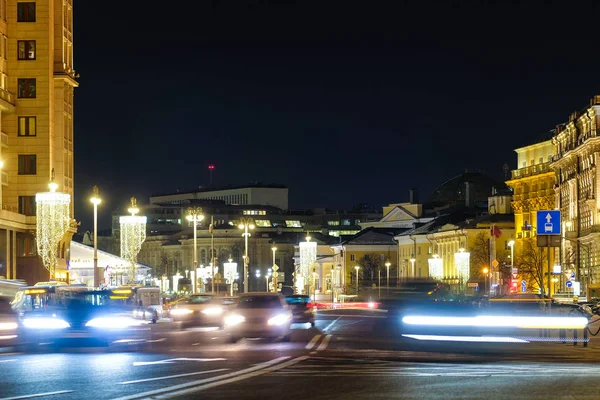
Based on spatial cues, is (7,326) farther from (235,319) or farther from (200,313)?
(200,313)

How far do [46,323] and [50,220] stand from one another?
38.9 meters

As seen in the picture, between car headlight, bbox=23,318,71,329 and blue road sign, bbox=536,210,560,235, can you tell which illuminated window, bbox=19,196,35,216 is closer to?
blue road sign, bbox=536,210,560,235

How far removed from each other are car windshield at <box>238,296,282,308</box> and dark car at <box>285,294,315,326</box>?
1173 cm

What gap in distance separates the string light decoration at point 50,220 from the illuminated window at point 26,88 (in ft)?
42.7

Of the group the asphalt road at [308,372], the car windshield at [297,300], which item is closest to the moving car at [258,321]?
the asphalt road at [308,372]

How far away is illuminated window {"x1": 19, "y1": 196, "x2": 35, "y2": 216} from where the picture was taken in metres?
84.6

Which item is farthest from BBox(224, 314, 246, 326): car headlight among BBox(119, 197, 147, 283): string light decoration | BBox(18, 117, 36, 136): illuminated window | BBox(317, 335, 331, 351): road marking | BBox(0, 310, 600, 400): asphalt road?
BBox(18, 117, 36, 136): illuminated window

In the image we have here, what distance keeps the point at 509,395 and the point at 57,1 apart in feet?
239

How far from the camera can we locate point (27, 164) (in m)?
84.9

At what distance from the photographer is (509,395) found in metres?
19.7

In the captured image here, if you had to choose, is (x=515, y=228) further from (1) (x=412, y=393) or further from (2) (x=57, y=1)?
(1) (x=412, y=393)

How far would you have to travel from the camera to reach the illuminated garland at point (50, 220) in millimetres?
70000

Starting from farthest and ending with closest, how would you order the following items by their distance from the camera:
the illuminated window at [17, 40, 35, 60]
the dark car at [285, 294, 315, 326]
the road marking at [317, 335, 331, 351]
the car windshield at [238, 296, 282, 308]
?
1. the illuminated window at [17, 40, 35, 60]
2. the dark car at [285, 294, 315, 326]
3. the car windshield at [238, 296, 282, 308]
4. the road marking at [317, 335, 331, 351]

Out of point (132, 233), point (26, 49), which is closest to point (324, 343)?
point (132, 233)
